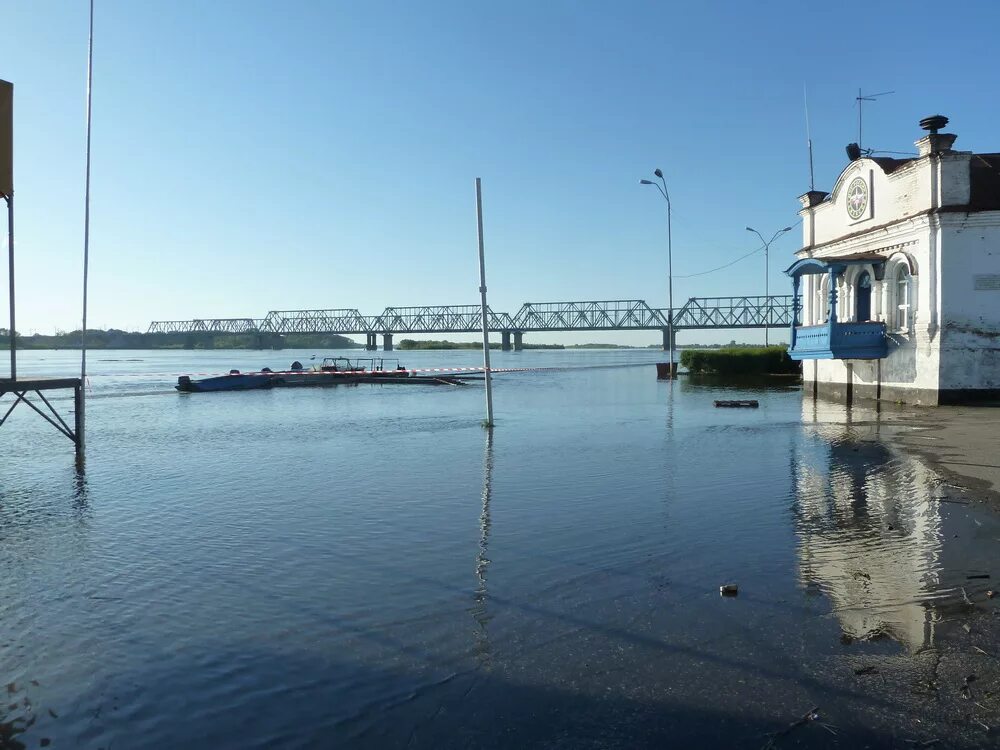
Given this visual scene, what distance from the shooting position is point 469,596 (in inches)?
243

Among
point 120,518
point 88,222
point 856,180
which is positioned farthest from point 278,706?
point 856,180

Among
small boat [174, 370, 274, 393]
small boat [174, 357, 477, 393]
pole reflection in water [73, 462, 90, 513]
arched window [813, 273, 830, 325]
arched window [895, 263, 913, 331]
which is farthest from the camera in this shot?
small boat [174, 357, 477, 393]

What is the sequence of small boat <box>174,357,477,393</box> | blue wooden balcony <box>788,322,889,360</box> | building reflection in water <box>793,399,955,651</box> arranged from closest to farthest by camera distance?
building reflection in water <box>793,399,955,651</box>
blue wooden balcony <box>788,322,889,360</box>
small boat <box>174,357,477,393</box>

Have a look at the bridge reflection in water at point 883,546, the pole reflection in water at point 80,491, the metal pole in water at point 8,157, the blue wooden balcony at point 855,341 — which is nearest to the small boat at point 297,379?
the blue wooden balcony at point 855,341

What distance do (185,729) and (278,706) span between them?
48cm

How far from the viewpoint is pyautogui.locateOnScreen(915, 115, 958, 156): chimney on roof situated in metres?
21.5

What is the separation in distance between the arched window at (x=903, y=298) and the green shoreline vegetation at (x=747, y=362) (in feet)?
66.1

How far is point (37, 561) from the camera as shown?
24.4 feet

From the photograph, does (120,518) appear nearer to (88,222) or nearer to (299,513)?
(299,513)

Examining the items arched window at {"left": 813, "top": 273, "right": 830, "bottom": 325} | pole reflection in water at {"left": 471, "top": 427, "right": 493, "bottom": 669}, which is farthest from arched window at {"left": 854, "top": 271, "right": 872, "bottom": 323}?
pole reflection in water at {"left": 471, "top": 427, "right": 493, "bottom": 669}

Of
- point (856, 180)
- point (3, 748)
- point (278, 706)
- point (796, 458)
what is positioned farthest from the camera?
point (856, 180)

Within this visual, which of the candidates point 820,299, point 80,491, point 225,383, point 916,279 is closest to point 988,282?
point 916,279

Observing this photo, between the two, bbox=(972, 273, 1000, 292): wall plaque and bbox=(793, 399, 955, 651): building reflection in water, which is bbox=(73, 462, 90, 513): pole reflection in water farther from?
bbox=(972, 273, 1000, 292): wall plaque

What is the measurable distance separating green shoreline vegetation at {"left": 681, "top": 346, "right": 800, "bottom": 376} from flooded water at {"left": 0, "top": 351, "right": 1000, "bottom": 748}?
32341 mm
